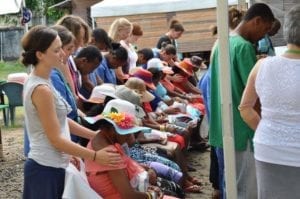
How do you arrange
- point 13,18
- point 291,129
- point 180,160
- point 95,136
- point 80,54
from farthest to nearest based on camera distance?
1. point 13,18
2. point 180,160
3. point 80,54
4. point 95,136
5. point 291,129

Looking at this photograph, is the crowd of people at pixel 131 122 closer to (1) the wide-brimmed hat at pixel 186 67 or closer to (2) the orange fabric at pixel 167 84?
(2) the orange fabric at pixel 167 84

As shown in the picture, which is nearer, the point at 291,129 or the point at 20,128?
the point at 291,129

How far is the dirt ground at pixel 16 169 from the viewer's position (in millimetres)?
6115

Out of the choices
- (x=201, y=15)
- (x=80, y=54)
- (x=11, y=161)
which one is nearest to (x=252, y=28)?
(x=80, y=54)

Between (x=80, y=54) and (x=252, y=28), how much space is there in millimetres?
1572

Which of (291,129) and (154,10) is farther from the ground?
(154,10)

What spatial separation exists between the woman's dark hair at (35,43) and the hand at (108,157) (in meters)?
0.61

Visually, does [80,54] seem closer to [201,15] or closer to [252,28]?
[252,28]

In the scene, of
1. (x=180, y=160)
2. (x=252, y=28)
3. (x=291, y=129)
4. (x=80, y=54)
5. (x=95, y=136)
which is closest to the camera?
(x=291, y=129)

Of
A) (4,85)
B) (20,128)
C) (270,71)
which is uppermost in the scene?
(270,71)

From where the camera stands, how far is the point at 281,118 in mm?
2781

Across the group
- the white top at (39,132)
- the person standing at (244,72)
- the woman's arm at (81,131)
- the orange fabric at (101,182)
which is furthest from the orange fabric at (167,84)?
the white top at (39,132)

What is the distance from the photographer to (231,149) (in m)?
3.17

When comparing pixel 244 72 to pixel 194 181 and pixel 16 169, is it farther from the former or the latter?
pixel 16 169
